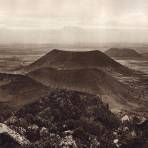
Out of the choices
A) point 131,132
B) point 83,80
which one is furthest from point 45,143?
point 83,80

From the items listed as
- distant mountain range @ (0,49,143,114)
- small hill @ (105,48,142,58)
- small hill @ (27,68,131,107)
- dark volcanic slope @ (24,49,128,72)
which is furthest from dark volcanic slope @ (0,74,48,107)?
small hill @ (105,48,142,58)

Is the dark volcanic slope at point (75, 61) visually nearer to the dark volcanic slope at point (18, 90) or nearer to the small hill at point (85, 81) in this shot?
the small hill at point (85, 81)

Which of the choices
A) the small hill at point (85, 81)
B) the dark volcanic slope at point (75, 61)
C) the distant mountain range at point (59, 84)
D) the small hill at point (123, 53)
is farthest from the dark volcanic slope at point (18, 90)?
the small hill at point (123, 53)

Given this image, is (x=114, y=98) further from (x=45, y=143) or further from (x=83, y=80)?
(x=45, y=143)

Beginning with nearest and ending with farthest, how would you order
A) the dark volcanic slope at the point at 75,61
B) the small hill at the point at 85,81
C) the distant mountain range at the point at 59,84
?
the distant mountain range at the point at 59,84, the small hill at the point at 85,81, the dark volcanic slope at the point at 75,61

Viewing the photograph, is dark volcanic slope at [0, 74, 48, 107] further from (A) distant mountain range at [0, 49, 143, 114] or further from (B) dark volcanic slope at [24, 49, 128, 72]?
(B) dark volcanic slope at [24, 49, 128, 72]

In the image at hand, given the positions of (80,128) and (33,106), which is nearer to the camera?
(80,128)
